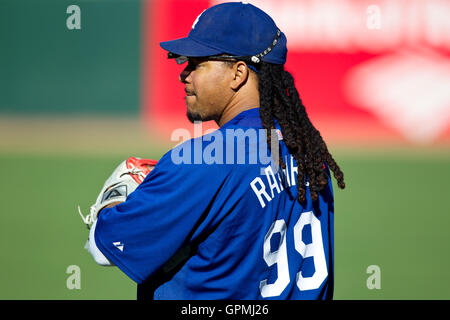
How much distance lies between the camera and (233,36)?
1.84 m

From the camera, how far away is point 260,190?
1.70 meters

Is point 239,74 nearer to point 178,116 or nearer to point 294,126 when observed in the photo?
point 294,126

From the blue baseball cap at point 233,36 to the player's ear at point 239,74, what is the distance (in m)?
0.03

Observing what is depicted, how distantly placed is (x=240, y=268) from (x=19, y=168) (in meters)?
6.24

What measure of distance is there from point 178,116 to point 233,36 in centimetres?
694

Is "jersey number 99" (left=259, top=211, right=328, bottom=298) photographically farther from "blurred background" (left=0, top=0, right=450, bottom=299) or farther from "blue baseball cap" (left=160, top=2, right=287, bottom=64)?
"blurred background" (left=0, top=0, right=450, bottom=299)

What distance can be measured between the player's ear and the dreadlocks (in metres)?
0.06

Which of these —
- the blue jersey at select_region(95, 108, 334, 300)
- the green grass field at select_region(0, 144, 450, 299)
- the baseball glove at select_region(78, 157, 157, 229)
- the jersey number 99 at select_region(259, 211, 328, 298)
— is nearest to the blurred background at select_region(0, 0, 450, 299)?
the green grass field at select_region(0, 144, 450, 299)

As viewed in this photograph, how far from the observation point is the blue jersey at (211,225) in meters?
1.64

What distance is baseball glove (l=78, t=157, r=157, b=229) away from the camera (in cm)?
188

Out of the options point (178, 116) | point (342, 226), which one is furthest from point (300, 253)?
point (178, 116)
